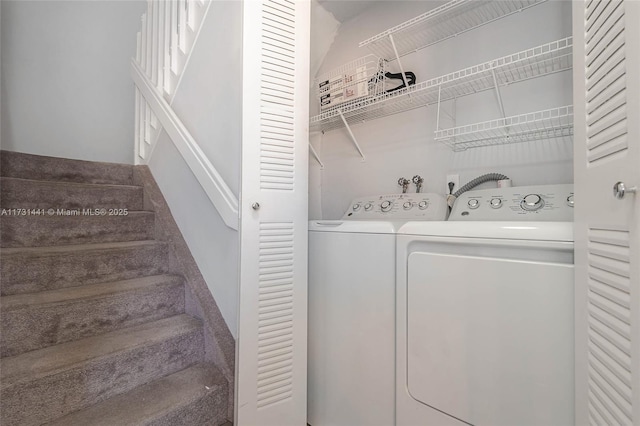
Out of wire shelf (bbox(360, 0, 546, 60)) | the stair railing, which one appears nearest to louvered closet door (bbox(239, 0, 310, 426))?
the stair railing

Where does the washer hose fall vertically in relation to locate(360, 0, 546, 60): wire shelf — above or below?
below

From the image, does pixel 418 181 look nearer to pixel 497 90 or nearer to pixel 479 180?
pixel 479 180

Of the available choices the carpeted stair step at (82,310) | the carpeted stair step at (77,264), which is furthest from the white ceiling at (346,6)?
the carpeted stair step at (82,310)

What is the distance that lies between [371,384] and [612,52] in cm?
135

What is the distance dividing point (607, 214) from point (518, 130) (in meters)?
0.90

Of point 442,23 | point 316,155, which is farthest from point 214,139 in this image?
point 442,23

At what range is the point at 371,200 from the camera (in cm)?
188

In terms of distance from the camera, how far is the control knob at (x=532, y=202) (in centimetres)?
120

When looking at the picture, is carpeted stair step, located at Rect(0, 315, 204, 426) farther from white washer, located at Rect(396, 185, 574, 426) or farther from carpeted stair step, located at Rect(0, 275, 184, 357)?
white washer, located at Rect(396, 185, 574, 426)

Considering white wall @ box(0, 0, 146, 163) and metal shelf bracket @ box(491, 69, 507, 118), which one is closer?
metal shelf bracket @ box(491, 69, 507, 118)

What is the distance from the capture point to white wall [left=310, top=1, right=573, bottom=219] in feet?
4.70

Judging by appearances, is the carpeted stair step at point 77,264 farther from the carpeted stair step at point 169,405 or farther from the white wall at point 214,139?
the carpeted stair step at point 169,405

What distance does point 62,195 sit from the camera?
1.84 m

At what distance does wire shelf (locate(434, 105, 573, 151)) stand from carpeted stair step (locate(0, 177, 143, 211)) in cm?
213
